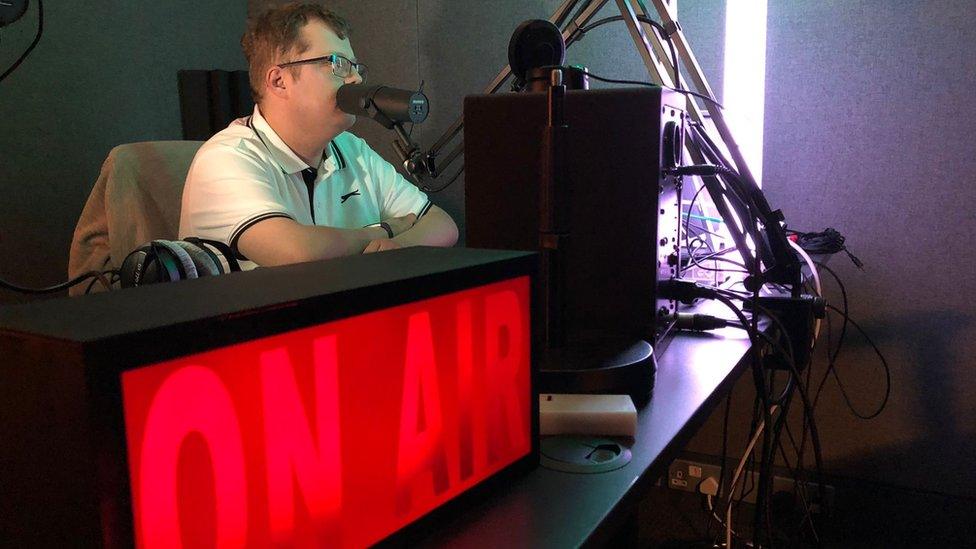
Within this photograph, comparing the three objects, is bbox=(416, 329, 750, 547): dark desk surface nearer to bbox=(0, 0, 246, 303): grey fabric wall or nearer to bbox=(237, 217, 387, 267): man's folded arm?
bbox=(237, 217, 387, 267): man's folded arm

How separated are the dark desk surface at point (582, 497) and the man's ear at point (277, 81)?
111 centimetres

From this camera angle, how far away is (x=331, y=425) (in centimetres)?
42

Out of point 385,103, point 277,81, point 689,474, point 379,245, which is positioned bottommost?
point 689,474

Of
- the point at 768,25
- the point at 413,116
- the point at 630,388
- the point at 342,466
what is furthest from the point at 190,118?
the point at 342,466

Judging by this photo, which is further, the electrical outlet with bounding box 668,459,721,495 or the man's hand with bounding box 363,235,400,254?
the electrical outlet with bounding box 668,459,721,495

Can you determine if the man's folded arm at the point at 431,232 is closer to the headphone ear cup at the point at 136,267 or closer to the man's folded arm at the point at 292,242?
the man's folded arm at the point at 292,242

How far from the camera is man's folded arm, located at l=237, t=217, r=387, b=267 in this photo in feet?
3.98

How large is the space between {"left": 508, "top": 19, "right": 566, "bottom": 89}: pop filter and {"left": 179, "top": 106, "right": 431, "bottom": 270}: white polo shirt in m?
0.60

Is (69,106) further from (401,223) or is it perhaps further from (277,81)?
(401,223)

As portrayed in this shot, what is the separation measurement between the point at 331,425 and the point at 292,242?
2.80 ft

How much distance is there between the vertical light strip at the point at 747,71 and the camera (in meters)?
1.71

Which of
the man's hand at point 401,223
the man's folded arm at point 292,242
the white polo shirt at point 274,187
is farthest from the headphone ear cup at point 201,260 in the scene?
the man's hand at point 401,223

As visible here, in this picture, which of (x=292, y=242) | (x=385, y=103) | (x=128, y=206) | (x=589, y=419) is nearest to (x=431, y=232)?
(x=292, y=242)

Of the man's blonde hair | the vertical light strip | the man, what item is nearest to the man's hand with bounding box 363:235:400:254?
the man
